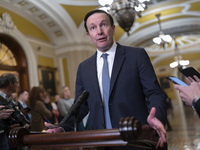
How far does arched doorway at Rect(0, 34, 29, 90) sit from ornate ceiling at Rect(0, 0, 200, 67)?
611mm

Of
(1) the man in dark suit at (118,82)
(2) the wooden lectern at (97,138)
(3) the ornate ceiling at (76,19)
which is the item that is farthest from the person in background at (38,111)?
(3) the ornate ceiling at (76,19)

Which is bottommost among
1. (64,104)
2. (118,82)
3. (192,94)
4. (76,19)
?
(64,104)

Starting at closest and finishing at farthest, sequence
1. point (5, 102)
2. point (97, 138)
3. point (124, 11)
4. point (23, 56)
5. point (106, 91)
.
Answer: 1. point (97, 138)
2. point (106, 91)
3. point (5, 102)
4. point (124, 11)
5. point (23, 56)

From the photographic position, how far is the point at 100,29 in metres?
1.48

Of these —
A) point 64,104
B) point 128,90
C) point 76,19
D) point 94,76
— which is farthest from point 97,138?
point 76,19

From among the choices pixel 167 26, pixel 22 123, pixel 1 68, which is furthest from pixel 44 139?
pixel 167 26

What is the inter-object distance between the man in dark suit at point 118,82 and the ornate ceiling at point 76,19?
6269 mm

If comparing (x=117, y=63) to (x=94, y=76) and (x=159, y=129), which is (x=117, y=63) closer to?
(x=94, y=76)

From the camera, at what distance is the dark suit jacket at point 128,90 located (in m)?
1.35

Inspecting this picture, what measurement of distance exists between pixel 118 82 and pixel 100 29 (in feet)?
1.17

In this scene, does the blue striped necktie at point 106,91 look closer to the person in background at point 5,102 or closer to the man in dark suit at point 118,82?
the man in dark suit at point 118,82

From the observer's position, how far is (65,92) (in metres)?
5.29

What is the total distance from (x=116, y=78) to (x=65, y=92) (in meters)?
4.00

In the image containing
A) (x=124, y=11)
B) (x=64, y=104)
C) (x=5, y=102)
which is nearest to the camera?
(x=5, y=102)
